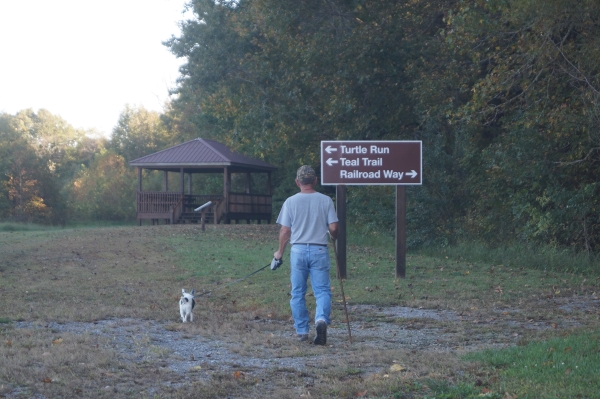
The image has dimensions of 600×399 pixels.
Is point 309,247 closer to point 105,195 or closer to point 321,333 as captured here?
point 321,333

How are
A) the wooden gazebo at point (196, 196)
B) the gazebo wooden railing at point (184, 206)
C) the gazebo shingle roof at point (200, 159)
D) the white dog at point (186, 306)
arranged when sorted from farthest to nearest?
the gazebo wooden railing at point (184, 206) < the wooden gazebo at point (196, 196) < the gazebo shingle roof at point (200, 159) < the white dog at point (186, 306)

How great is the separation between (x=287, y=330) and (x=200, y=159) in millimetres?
26262

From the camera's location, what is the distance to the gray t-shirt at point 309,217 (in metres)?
8.05

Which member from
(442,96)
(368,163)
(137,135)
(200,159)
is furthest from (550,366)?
(137,135)

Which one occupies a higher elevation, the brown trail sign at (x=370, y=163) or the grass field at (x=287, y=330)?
the brown trail sign at (x=370, y=163)

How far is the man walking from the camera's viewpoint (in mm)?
8023

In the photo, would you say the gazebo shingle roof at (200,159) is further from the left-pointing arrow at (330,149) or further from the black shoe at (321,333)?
the black shoe at (321,333)

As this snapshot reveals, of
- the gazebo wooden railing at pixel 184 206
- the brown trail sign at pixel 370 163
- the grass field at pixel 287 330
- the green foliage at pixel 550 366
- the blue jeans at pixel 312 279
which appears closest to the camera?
the green foliage at pixel 550 366

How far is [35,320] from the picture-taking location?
9344mm

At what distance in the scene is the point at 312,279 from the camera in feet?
26.5

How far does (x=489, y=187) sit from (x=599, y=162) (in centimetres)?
388

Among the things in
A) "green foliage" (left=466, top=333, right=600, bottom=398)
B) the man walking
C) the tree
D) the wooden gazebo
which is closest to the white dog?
the man walking

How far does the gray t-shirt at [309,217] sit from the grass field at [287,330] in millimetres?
1159

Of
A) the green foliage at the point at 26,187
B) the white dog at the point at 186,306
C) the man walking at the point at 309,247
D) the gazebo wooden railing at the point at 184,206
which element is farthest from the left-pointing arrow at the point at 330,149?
the green foliage at the point at 26,187
